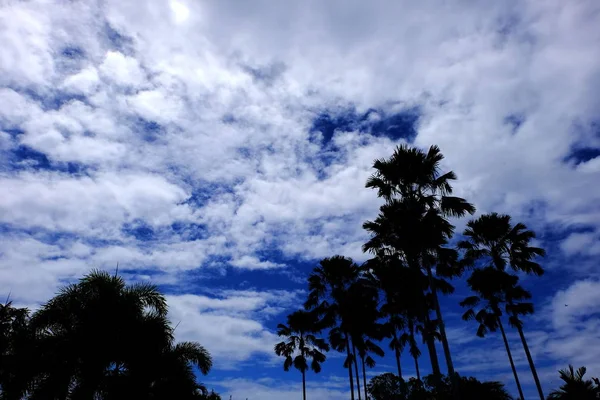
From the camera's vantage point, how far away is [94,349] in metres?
12.8

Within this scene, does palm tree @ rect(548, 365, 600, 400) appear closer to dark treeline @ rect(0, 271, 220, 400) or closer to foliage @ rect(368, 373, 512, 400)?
foliage @ rect(368, 373, 512, 400)

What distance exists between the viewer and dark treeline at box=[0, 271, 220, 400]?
41.9 feet

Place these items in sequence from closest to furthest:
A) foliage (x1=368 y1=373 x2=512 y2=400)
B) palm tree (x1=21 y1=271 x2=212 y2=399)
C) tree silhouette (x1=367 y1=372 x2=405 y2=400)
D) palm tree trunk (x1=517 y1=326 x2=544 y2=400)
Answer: palm tree (x1=21 y1=271 x2=212 y2=399), foliage (x1=368 y1=373 x2=512 y2=400), palm tree trunk (x1=517 y1=326 x2=544 y2=400), tree silhouette (x1=367 y1=372 x2=405 y2=400)

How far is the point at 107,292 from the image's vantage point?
13.8 metres

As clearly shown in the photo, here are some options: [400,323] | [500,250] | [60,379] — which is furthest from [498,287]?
[60,379]

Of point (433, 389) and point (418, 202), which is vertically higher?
point (418, 202)

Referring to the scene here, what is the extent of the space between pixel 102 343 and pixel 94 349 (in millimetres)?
304

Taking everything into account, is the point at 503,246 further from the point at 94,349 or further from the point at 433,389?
the point at 94,349

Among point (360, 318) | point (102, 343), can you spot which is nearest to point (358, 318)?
point (360, 318)

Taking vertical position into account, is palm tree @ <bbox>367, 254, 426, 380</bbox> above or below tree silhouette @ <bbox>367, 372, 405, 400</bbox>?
above

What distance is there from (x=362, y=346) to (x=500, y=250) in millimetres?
14240

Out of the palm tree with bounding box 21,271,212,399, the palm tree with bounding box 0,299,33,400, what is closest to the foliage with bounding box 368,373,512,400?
the palm tree with bounding box 21,271,212,399

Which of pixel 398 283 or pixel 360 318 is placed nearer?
pixel 398 283

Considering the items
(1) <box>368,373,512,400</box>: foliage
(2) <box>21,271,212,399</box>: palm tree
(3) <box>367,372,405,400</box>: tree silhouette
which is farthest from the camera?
(3) <box>367,372,405,400</box>: tree silhouette
